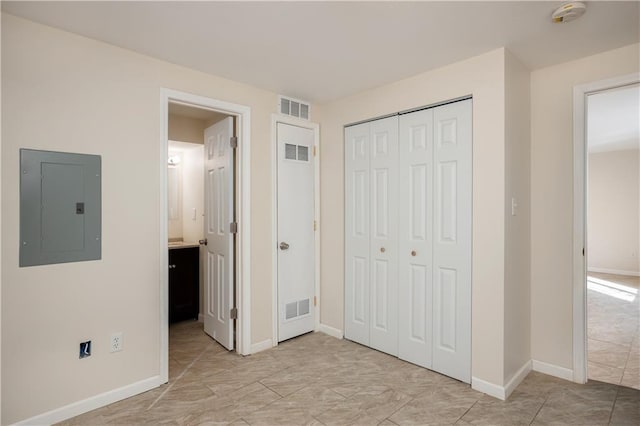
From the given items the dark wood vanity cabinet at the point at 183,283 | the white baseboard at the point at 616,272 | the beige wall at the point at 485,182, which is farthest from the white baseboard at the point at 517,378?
the white baseboard at the point at 616,272

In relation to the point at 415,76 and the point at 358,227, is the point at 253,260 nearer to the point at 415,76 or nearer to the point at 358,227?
the point at 358,227

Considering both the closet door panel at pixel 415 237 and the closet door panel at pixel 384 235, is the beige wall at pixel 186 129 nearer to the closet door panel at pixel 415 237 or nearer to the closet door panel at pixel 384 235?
the closet door panel at pixel 384 235

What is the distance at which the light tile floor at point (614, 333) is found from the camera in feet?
8.97

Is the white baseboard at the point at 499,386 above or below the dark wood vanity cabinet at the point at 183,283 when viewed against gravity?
below

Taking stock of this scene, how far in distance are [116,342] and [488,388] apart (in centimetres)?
269

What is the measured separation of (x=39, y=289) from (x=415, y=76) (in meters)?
3.16

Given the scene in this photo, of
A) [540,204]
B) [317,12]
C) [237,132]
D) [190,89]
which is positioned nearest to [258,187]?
[237,132]

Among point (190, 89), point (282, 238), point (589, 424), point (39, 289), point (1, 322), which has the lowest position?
point (589, 424)

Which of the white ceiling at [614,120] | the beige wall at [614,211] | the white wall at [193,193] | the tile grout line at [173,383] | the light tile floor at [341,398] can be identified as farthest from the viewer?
the beige wall at [614,211]

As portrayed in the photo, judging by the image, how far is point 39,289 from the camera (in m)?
2.09

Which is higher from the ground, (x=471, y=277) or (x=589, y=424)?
(x=471, y=277)

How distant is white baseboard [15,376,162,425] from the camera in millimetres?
Answer: 2080

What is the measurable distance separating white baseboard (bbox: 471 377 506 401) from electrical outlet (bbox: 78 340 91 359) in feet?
9.00

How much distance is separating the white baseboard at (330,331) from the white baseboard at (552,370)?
1.74 metres
